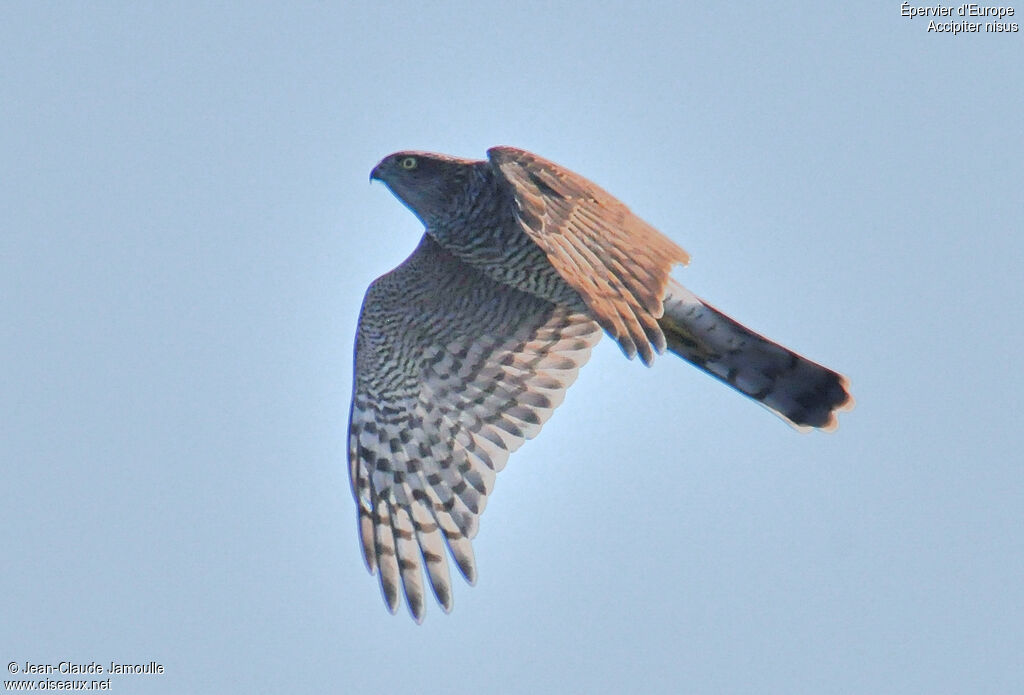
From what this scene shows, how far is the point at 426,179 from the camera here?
8.96m

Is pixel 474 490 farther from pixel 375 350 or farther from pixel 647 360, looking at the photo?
pixel 647 360

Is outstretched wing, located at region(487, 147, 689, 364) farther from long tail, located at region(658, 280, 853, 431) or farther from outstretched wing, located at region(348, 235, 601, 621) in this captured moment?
outstretched wing, located at region(348, 235, 601, 621)

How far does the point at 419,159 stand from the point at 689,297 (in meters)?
1.97

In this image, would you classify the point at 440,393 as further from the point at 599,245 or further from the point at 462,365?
the point at 599,245

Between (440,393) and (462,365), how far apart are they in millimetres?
240

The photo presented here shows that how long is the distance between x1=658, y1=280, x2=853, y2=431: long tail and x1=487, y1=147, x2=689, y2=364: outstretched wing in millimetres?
1291

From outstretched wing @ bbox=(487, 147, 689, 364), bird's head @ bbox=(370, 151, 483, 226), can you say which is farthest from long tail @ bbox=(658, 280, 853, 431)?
bird's head @ bbox=(370, 151, 483, 226)

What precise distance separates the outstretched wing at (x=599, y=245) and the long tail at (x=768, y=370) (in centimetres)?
129

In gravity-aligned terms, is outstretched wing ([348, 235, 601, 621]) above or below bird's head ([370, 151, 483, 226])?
below

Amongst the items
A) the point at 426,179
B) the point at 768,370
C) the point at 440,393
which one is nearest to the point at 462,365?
the point at 440,393

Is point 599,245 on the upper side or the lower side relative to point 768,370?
upper

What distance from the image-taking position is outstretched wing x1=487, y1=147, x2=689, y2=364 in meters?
6.84

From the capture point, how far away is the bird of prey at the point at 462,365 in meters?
8.73

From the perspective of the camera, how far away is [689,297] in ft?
28.0
